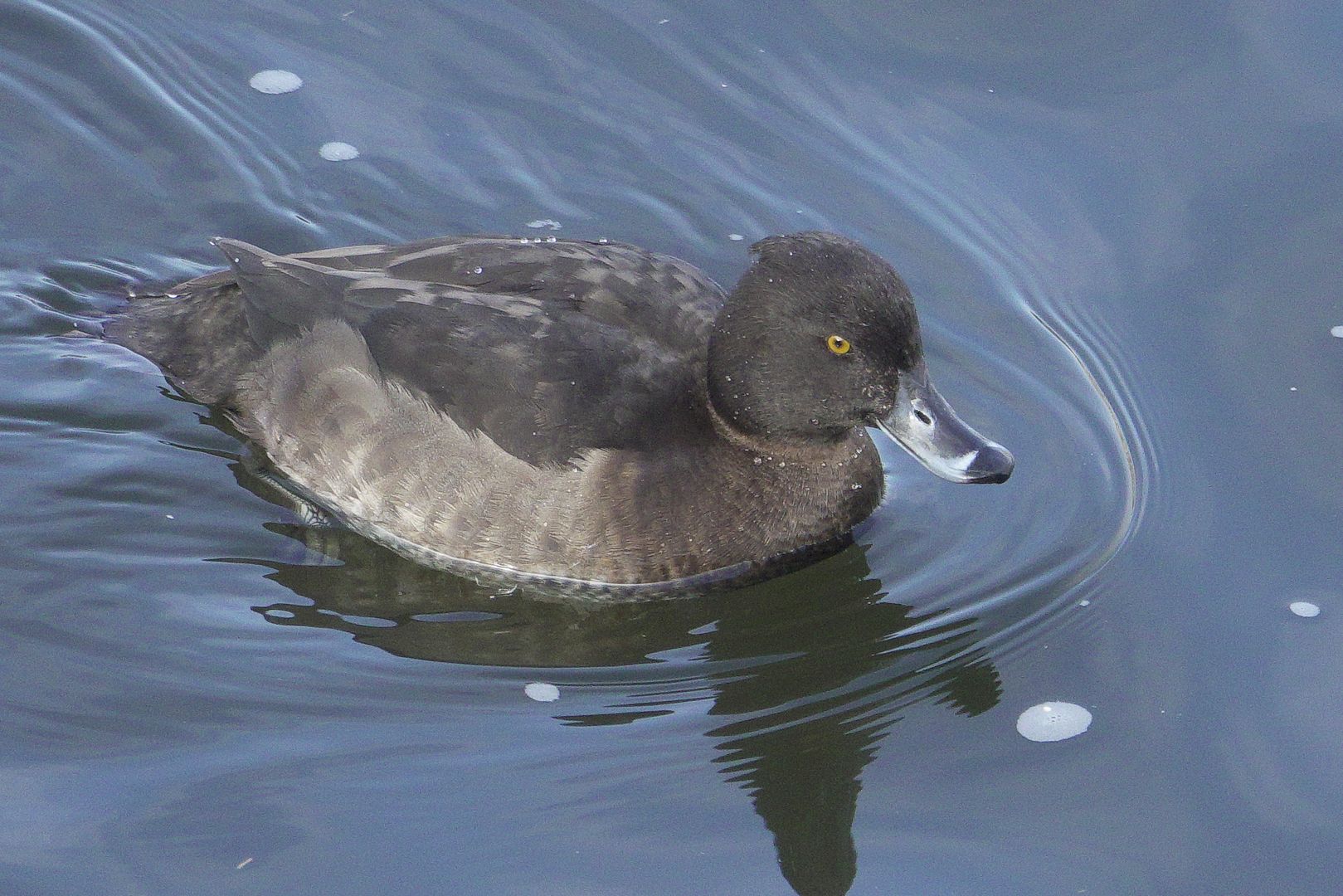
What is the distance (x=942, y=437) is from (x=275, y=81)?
407 centimetres

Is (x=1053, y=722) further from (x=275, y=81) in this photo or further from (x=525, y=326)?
(x=275, y=81)

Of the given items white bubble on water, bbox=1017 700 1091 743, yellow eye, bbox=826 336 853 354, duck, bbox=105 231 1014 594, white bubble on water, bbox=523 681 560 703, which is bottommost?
white bubble on water, bbox=523 681 560 703

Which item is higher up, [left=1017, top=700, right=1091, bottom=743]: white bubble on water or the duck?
the duck

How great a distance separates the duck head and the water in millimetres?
530

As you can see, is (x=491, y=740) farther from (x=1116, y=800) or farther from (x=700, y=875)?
(x=1116, y=800)

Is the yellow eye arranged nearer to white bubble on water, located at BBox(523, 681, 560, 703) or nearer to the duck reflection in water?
the duck reflection in water

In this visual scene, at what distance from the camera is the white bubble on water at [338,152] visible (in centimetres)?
723

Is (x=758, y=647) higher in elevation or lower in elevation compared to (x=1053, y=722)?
lower

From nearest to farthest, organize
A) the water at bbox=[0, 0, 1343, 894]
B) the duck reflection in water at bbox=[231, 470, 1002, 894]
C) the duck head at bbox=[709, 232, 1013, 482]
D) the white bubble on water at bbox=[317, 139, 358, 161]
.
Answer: the water at bbox=[0, 0, 1343, 894] → the duck reflection in water at bbox=[231, 470, 1002, 894] → the duck head at bbox=[709, 232, 1013, 482] → the white bubble on water at bbox=[317, 139, 358, 161]

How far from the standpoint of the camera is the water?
4375mm

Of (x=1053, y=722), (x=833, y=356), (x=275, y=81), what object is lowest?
(x=1053, y=722)

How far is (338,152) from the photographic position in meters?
7.24

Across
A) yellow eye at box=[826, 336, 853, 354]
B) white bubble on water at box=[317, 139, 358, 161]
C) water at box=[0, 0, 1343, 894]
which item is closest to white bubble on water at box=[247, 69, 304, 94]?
water at box=[0, 0, 1343, 894]

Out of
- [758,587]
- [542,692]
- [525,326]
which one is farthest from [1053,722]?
[525,326]
